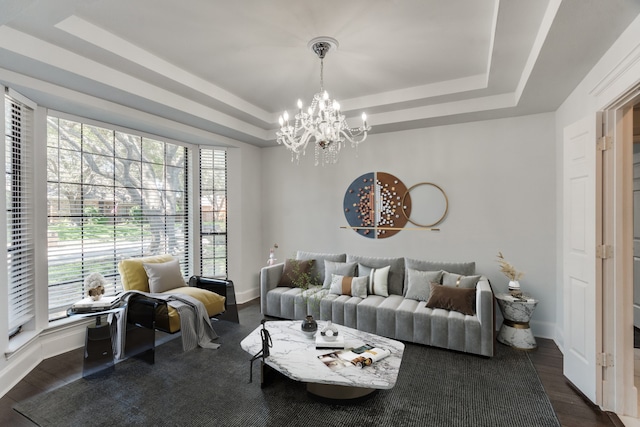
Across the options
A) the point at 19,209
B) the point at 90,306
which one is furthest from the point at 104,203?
the point at 90,306

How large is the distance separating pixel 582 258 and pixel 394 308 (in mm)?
1770

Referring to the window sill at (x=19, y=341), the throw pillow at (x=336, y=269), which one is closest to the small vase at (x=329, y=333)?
the throw pillow at (x=336, y=269)

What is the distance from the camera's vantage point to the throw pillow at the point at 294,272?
4.53m

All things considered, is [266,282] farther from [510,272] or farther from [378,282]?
[510,272]

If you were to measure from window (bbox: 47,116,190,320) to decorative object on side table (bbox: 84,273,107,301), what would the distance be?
300 millimetres

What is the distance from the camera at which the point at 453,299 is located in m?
3.49

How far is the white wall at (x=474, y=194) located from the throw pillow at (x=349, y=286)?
0.76 meters

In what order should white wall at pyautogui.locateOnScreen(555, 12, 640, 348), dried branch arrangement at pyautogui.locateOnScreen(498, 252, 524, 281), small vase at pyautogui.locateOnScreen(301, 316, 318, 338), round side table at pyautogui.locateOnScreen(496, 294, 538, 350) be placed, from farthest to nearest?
1. dried branch arrangement at pyautogui.locateOnScreen(498, 252, 524, 281)
2. round side table at pyautogui.locateOnScreen(496, 294, 538, 350)
3. small vase at pyautogui.locateOnScreen(301, 316, 318, 338)
4. white wall at pyautogui.locateOnScreen(555, 12, 640, 348)

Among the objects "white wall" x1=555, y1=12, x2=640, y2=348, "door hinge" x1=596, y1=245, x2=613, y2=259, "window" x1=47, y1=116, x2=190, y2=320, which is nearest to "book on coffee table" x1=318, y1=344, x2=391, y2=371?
"door hinge" x1=596, y1=245, x2=613, y2=259

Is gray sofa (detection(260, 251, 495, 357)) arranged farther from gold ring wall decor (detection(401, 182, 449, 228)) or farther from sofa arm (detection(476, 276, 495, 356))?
gold ring wall decor (detection(401, 182, 449, 228))

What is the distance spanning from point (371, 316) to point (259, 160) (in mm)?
3299

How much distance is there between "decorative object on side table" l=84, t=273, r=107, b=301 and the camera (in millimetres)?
3377

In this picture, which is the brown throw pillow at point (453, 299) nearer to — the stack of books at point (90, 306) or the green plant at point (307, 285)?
the green plant at point (307, 285)

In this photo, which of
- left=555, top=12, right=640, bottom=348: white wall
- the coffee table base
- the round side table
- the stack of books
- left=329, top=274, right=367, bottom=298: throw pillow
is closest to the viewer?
left=555, top=12, right=640, bottom=348: white wall
